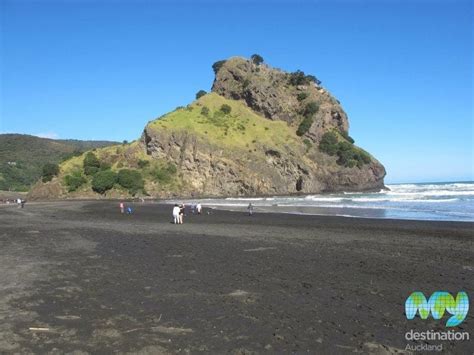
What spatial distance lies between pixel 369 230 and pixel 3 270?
19652mm

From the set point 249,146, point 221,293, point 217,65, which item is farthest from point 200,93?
point 221,293

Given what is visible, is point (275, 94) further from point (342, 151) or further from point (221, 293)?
point (221, 293)

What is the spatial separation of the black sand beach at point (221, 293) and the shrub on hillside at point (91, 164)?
77392 millimetres

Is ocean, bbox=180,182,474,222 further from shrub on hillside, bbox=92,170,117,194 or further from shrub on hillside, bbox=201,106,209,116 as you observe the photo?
shrub on hillside, bbox=201,106,209,116

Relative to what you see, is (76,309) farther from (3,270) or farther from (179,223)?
(179,223)

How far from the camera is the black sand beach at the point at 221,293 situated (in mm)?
7008

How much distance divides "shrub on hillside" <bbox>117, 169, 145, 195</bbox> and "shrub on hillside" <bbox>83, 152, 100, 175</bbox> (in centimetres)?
709

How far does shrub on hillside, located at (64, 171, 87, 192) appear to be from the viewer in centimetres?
9069

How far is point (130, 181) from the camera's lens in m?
90.6

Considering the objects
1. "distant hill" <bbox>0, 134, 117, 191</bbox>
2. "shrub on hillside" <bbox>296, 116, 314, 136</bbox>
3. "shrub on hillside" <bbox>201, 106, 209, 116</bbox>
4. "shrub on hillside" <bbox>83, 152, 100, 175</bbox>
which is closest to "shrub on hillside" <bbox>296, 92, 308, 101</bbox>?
"shrub on hillside" <bbox>296, 116, 314, 136</bbox>

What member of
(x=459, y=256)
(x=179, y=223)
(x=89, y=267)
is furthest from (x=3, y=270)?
(x=179, y=223)

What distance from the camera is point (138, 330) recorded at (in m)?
7.41

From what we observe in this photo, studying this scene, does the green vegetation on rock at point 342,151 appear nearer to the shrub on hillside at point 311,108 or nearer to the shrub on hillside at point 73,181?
the shrub on hillside at point 311,108

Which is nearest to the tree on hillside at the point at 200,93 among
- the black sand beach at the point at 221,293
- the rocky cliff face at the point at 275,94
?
the rocky cliff face at the point at 275,94
